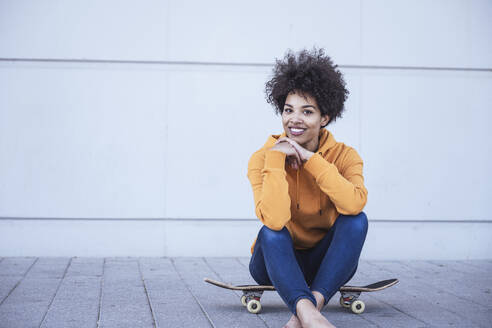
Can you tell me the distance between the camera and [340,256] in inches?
127

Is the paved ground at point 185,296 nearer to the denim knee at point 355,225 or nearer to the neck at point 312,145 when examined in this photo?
the denim knee at point 355,225

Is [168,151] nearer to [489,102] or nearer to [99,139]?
[99,139]

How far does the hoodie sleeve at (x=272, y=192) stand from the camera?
325 centimetres

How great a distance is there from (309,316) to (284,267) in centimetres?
34

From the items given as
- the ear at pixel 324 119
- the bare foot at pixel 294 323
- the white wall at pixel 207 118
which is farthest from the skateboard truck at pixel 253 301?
the white wall at pixel 207 118

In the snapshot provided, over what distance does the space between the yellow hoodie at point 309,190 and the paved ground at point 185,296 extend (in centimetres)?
55

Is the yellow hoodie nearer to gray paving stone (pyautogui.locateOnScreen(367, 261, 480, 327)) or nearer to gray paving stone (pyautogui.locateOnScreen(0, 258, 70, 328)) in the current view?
gray paving stone (pyautogui.locateOnScreen(367, 261, 480, 327))

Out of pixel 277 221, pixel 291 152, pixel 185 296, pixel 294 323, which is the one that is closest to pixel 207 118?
pixel 185 296

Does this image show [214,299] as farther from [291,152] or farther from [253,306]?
[291,152]

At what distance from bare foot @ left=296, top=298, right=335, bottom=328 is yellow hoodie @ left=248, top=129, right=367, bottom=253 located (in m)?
0.45

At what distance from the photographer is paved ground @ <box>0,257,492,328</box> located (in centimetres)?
345

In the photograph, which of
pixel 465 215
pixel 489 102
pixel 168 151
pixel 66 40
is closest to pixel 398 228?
pixel 465 215

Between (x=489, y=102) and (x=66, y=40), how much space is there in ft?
14.1

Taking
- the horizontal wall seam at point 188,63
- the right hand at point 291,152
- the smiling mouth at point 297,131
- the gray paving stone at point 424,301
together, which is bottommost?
the gray paving stone at point 424,301
